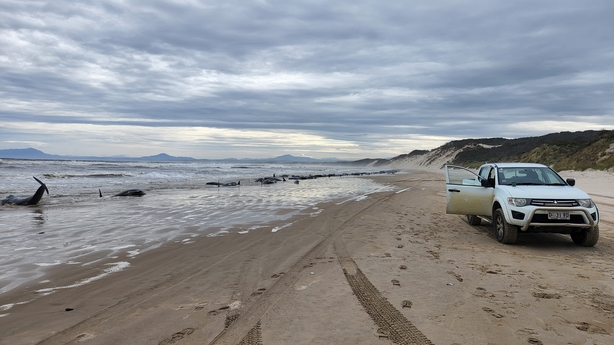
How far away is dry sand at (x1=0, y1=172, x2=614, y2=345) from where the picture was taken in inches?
142

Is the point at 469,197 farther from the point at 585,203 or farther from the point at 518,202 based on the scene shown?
the point at 585,203

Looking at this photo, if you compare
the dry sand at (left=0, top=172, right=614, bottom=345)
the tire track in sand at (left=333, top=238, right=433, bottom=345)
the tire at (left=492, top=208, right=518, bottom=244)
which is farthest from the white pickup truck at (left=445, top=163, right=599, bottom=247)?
the tire track in sand at (left=333, top=238, right=433, bottom=345)

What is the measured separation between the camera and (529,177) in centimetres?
849

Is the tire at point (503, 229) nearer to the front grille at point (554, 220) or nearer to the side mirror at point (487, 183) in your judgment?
the front grille at point (554, 220)

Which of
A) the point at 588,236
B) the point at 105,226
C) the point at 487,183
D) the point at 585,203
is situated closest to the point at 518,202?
the point at 585,203

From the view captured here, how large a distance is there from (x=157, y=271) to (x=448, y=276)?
14.9ft

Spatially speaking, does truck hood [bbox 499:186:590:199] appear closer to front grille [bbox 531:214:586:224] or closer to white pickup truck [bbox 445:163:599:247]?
white pickup truck [bbox 445:163:599:247]

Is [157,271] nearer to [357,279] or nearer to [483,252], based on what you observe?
[357,279]

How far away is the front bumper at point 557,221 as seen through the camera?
701cm

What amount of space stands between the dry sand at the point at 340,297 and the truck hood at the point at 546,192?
3.46ft

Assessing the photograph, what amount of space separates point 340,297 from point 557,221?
5.13 m

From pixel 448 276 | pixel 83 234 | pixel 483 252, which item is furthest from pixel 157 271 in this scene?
pixel 483 252

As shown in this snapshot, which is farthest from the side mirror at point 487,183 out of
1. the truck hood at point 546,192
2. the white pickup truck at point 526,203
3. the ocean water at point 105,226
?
the ocean water at point 105,226

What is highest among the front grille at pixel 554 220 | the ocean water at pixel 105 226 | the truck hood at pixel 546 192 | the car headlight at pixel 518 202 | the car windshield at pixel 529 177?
the car windshield at pixel 529 177
